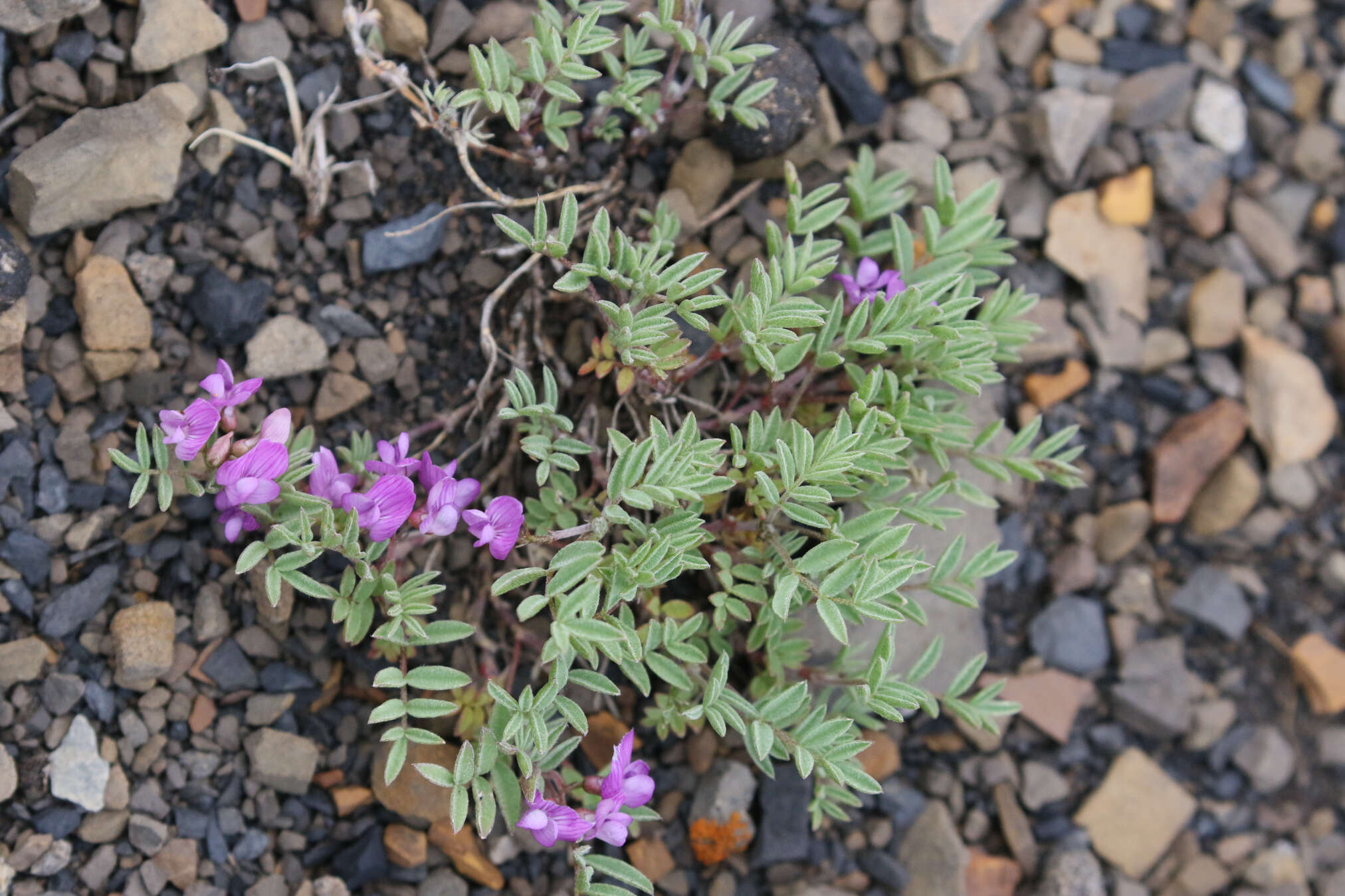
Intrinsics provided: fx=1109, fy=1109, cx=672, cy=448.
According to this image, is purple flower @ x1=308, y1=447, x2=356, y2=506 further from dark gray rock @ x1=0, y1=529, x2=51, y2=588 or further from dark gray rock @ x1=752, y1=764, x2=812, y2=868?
dark gray rock @ x1=752, y1=764, x2=812, y2=868

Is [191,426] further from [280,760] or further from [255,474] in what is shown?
[280,760]

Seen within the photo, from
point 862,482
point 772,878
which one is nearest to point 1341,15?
point 862,482

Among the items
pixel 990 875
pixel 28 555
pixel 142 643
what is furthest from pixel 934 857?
pixel 28 555

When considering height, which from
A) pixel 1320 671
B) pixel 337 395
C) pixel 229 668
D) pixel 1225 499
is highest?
pixel 337 395

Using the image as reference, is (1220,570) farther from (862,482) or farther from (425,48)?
(425,48)

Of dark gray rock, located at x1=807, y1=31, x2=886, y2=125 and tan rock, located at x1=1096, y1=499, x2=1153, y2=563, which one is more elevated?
dark gray rock, located at x1=807, y1=31, x2=886, y2=125

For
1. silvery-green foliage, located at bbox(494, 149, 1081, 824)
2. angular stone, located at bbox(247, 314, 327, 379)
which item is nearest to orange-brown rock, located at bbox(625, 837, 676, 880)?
silvery-green foliage, located at bbox(494, 149, 1081, 824)
